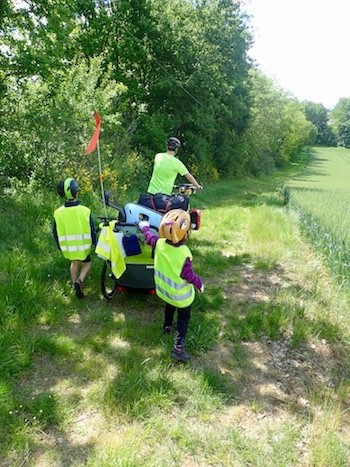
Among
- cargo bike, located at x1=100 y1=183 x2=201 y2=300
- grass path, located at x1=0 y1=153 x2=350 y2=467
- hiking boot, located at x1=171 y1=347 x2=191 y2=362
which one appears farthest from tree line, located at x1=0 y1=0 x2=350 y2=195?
hiking boot, located at x1=171 y1=347 x2=191 y2=362

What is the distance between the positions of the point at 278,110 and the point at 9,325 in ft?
122

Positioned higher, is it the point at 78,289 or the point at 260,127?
the point at 260,127

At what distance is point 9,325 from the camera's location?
3.84 meters

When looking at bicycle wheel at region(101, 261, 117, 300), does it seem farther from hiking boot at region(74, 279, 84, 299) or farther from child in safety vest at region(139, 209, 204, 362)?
child in safety vest at region(139, 209, 204, 362)

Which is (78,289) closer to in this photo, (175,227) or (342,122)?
(175,227)

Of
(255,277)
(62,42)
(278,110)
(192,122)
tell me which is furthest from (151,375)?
(278,110)

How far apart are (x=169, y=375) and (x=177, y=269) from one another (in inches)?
39.7

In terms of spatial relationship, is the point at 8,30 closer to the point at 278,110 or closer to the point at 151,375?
the point at 151,375

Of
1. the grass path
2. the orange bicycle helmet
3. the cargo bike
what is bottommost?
the grass path

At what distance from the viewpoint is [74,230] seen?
4531 millimetres

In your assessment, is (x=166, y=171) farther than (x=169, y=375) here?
Yes

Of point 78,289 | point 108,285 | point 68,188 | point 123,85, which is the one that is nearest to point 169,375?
point 78,289

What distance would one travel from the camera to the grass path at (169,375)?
258 cm

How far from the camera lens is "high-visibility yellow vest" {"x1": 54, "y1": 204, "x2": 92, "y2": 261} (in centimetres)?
448
